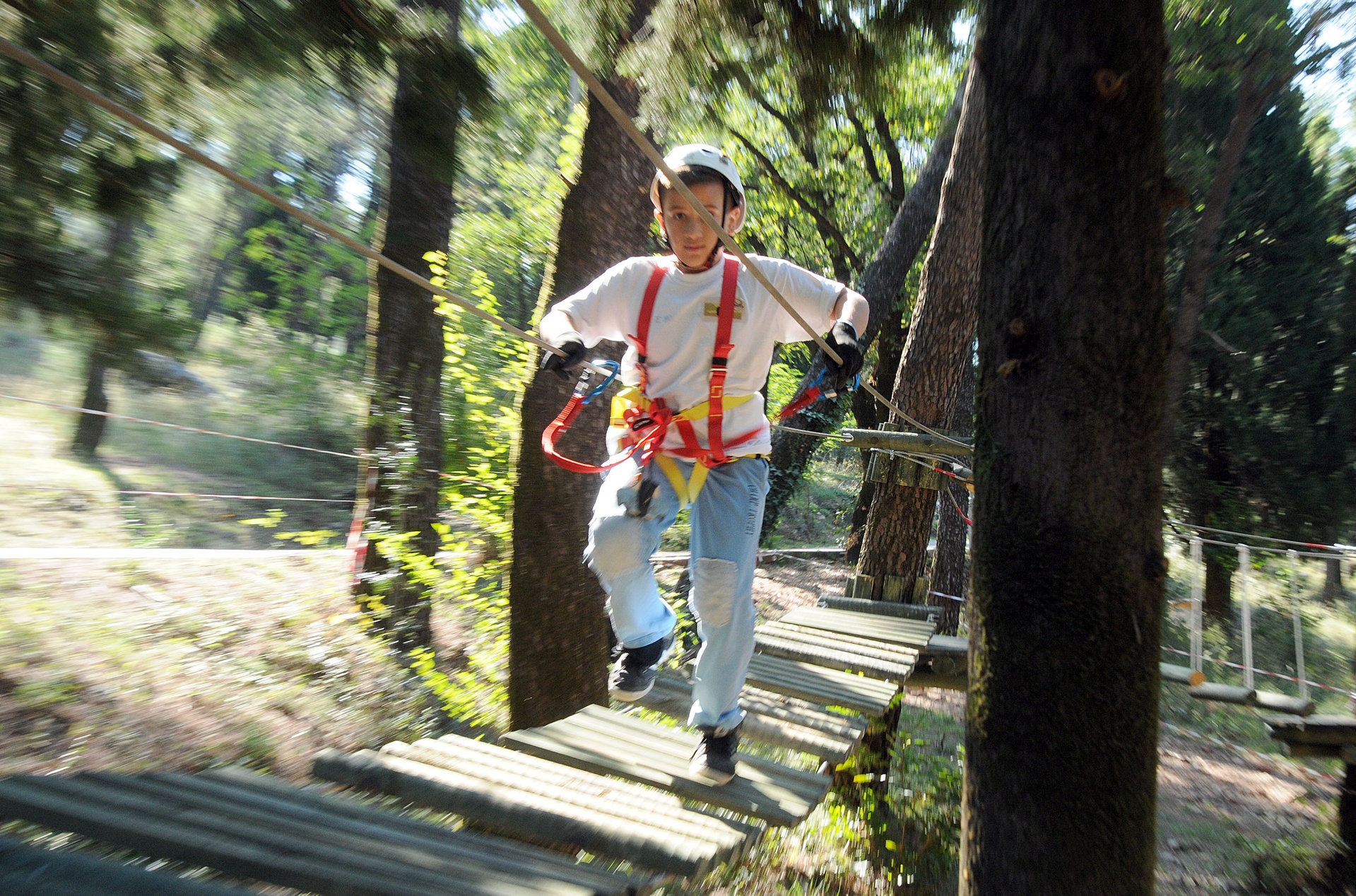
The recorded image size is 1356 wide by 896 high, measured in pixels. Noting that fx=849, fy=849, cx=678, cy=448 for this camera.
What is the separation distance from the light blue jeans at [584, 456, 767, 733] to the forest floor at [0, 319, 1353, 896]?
210 centimetres

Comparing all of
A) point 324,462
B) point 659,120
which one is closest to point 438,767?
point 659,120

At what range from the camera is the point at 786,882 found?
17.3 feet

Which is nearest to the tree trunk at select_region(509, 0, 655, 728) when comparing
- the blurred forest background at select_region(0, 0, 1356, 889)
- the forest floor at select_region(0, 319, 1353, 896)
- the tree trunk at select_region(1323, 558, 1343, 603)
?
the blurred forest background at select_region(0, 0, 1356, 889)

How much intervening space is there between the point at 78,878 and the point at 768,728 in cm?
229

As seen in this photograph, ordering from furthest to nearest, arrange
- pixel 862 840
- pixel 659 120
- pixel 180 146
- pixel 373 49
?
pixel 862 840 → pixel 659 120 → pixel 373 49 → pixel 180 146

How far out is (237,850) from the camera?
1.53 m

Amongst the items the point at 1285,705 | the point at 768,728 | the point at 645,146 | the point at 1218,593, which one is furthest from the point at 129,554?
the point at 1218,593

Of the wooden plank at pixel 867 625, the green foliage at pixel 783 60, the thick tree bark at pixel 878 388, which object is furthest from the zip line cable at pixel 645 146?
the thick tree bark at pixel 878 388

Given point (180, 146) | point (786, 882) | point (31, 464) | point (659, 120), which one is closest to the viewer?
point (180, 146)

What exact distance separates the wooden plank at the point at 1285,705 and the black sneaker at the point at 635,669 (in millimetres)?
5236

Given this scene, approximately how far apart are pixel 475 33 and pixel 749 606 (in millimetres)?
2498

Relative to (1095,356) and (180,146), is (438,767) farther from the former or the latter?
(1095,356)

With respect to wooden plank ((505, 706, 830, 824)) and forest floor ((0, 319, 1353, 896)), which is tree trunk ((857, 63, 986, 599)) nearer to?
forest floor ((0, 319, 1353, 896))

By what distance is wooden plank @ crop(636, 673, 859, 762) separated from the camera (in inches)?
118
